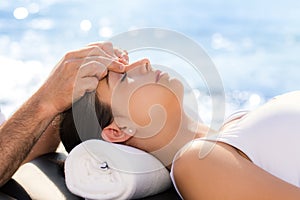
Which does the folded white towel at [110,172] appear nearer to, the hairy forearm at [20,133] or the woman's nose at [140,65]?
the hairy forearm at [20,133]

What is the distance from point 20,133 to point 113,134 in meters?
0.33

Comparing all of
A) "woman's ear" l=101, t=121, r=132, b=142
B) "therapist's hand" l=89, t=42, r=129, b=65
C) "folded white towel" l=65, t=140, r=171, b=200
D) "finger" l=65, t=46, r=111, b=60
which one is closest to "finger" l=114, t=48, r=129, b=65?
"therapist's hand" l=89, t=42, r=129, b=65

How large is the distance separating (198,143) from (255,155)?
0.63 feet

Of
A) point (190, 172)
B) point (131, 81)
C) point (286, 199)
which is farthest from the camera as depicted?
point (131, 81)

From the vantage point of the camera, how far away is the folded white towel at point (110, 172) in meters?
1.60

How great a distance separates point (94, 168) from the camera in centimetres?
165

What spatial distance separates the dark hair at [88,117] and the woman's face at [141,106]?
0.03 m

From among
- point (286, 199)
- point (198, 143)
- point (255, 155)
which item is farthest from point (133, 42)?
point (286, 199)

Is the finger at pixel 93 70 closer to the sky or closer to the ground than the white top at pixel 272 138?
closer to the sky

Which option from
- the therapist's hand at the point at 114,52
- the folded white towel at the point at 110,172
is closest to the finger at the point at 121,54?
the therapist's hand at the point at 114,52

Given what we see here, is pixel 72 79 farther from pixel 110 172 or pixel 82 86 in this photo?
pixel 110 172

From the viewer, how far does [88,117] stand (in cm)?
187

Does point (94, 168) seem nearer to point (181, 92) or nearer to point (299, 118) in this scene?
point (181, 92)

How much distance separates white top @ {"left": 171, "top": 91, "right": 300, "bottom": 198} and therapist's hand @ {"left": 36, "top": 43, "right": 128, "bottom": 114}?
0.47 m
